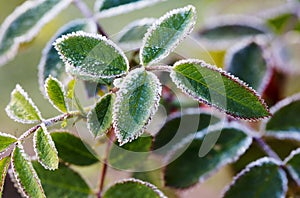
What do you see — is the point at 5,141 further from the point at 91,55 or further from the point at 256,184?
the point at 256,184

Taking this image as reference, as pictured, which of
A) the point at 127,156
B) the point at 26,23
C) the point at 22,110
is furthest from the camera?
the point at 26,23

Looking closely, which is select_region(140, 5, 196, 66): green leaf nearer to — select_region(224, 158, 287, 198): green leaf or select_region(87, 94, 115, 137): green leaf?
select_region(87, 94, 115, 137): green leaf

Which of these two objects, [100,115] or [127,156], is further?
[127,156]

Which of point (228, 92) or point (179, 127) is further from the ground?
point (228, 92)

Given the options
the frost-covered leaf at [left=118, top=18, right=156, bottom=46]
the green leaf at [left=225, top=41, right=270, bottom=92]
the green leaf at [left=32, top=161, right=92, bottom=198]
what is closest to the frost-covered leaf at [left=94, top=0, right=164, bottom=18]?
the frost-covered leaf at [left=118, top=18, right=156, bottom=46]

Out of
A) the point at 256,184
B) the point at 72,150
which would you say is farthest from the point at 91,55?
the point at 256,184

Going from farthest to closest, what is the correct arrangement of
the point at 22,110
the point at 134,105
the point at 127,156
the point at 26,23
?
1. the point at 26,23
2. the point at 127,156
3. the point at 22,110
4. the point at 134,105

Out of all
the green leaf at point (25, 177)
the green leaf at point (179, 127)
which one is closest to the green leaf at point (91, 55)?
the green leaf at point (25, 177)
